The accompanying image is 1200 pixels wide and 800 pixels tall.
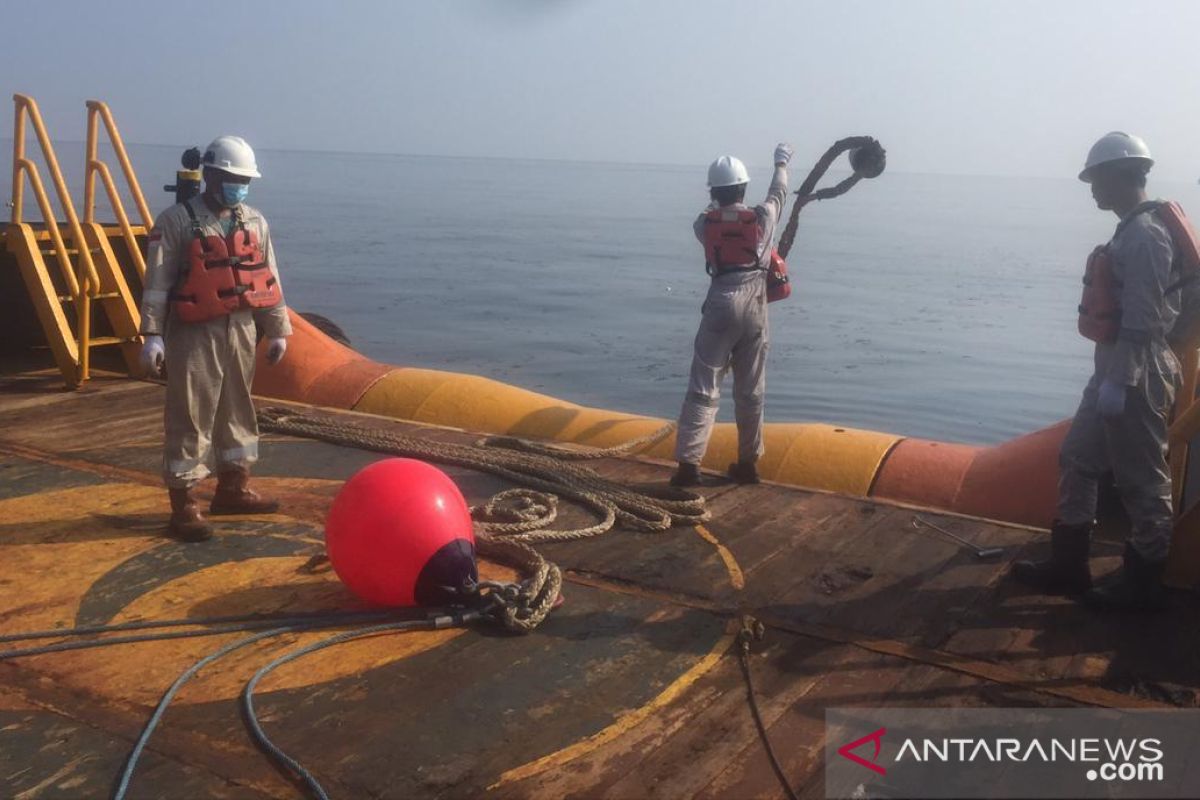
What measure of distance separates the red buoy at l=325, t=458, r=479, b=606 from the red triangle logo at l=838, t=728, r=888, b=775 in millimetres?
1661

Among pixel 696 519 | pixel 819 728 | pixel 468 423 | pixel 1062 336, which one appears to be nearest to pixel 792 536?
pixel 696 519

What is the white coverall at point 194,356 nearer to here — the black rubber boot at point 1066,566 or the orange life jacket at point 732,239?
the orange life jacket at point 732,239

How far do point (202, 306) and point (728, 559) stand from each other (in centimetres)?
275

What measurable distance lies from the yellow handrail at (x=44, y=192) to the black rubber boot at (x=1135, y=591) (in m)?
7.49

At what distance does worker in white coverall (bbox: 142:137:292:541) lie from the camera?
5254mm

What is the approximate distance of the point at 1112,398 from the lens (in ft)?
15.0

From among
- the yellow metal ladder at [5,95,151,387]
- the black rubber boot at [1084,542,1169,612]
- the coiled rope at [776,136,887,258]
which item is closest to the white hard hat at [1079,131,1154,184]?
the black rubber boot at [1084,542,1169,612]

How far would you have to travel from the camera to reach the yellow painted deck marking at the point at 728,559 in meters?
5.03

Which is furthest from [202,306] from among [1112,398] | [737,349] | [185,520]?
[1112,398]

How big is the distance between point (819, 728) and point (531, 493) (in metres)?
2.77

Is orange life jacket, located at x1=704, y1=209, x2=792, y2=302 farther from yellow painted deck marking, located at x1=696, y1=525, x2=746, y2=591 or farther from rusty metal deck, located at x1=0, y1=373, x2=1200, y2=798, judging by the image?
yellow painted deck marking, located at x1=696, y1=525, x2=746, y2=591

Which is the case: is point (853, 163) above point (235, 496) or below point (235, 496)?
above

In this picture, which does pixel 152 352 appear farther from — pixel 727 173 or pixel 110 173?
pixel 110 173

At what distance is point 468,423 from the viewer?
29.5ft
